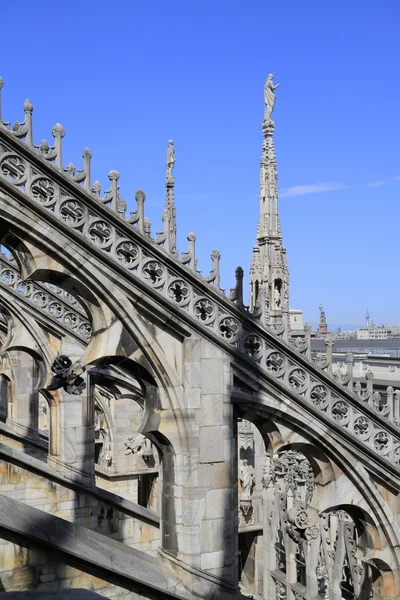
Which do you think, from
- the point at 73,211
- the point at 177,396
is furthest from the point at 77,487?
the point at 73,211

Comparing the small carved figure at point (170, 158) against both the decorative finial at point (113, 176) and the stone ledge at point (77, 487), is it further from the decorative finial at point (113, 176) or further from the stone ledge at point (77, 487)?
the decorative finial at point (113, 176)

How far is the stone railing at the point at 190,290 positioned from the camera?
285 inches

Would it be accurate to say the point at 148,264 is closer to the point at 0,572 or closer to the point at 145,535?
the point at 0,572

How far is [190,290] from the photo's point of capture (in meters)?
7.75

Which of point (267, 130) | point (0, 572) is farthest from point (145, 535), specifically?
point (267, 130)

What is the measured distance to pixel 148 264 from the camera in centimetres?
764

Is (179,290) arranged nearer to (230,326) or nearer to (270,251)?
(230,326)

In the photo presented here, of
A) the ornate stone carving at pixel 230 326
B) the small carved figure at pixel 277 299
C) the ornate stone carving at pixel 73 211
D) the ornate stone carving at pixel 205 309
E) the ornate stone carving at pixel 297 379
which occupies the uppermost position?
the ornate stone carving at pixel 73 211

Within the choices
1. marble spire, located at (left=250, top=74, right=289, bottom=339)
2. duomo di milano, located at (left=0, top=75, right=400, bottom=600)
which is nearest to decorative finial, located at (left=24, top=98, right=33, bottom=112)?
duomo di milano, located at (left=0, top=75, right=400, bottom=600)

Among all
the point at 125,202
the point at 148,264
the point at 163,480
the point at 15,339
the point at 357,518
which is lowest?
the point at 357,518

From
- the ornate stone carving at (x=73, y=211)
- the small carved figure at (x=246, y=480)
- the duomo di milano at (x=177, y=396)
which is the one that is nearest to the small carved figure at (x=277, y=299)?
the small carved figure at (x=246, y=480)

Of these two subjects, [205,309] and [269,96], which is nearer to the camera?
[205,309]

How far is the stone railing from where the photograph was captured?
7246 mm

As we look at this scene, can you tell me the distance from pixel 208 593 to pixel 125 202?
4.57m
